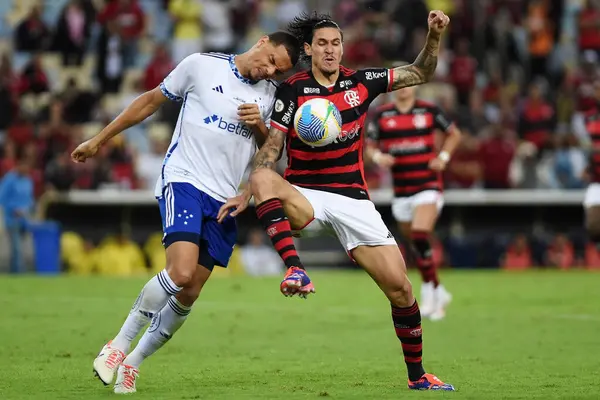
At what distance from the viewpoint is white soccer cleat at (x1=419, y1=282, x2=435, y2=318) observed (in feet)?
Answer: 46.4

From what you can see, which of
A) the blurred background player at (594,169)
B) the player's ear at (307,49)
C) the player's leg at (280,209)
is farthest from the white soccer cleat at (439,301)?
the player's ear at (307,49)

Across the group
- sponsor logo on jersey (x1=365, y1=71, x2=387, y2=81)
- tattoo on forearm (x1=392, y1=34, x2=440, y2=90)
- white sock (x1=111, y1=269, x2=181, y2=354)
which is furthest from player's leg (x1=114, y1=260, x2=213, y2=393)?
tattoo on forearm (x1=392, y1=34, x2=440, y2=90)

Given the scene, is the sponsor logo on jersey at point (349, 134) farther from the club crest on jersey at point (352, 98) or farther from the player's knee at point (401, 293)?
the player's knee at point (401, 293)

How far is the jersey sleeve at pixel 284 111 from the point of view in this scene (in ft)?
27.4

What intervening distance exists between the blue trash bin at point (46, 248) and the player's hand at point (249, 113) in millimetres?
13523

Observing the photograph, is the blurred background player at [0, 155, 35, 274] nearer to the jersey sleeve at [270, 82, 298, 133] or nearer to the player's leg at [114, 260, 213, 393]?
the player's leg at [114, 260, 213, 393]

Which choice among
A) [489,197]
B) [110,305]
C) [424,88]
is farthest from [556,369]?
[424,88]

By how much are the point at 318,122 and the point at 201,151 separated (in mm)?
874

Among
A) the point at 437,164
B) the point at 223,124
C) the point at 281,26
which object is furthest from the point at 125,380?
the point at 281,26

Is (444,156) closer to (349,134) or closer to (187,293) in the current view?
(349,134)

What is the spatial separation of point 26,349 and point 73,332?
153cm

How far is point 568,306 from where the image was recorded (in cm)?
1541

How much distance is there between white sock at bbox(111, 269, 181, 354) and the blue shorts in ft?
0.95

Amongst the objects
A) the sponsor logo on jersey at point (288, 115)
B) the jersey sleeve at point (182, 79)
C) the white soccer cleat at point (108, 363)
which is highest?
the jersey sleeve at point (182, 79)
